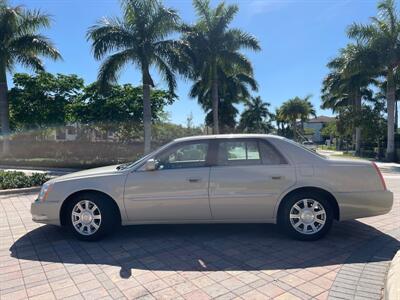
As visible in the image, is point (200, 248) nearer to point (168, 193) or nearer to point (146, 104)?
point (168, 193)

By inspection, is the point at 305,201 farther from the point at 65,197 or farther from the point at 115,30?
the point at 115,30

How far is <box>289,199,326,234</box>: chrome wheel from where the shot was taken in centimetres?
454

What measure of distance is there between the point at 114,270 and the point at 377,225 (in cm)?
433

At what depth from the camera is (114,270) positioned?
3.75m

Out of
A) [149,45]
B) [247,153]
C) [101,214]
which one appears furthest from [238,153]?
[149,45]

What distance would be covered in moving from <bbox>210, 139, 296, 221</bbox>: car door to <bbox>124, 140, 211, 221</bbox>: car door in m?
0.16

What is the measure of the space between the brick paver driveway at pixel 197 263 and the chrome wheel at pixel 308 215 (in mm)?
226

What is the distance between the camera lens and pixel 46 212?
15.4ft

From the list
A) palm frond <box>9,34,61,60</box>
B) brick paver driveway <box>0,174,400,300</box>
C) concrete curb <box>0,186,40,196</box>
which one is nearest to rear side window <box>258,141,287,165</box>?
brick paver driveway <box>0,174,400,300</box>

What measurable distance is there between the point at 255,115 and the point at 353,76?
34.3 m

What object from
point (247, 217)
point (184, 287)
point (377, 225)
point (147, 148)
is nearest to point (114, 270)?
point (184, 287)

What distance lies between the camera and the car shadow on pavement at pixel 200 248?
390 cm

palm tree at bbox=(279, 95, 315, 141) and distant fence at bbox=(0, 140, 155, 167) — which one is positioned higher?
palm tree at bbox=(279, 95, 315, 141)

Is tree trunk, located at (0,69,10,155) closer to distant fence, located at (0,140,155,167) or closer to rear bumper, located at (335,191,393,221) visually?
distant fence, located at (0,140,155,167)
